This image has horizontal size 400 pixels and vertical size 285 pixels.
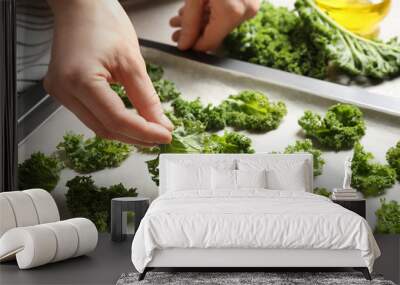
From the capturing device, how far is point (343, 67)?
7.39 m

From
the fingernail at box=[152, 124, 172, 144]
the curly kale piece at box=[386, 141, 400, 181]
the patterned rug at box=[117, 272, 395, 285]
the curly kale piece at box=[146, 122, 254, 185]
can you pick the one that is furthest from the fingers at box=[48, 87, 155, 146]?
the curly kale piece at box=[386, 141, 400, 181]

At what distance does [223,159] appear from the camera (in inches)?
287

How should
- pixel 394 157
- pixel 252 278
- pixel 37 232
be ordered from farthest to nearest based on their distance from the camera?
pixel 394 157, pixel 37 232, pixel 252 278

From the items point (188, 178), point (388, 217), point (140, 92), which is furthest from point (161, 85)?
point (388, 217)

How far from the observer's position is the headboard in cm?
720

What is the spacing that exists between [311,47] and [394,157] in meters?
1.43

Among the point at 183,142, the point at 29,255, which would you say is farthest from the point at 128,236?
the point at 29,255

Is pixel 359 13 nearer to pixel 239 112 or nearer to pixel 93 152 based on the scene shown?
pixel 239 112

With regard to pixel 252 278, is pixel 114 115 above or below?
above

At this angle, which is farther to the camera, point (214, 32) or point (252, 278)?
point (214, 32)

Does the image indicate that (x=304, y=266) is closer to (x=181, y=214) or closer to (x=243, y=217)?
(x=243, y=217)

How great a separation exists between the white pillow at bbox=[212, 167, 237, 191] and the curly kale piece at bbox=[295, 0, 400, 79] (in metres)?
1.67

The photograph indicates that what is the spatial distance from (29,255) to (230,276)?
1.55m

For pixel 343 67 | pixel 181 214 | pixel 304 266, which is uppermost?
pixel 343 67
